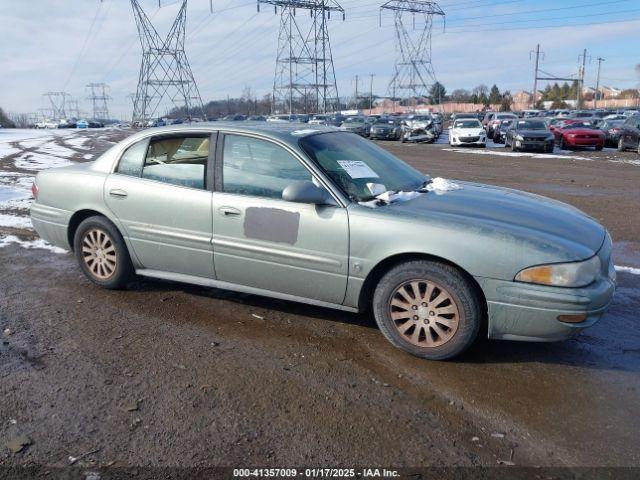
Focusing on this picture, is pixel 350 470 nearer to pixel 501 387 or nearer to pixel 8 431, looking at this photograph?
pixel 501 387

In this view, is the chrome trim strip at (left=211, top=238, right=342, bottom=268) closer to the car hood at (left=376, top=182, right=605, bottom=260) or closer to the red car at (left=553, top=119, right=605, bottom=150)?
the car hood at (left=376, top=182, right=605, bottom=260)

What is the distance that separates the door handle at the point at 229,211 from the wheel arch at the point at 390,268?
113 centimetres

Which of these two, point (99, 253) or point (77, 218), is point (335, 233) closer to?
point (99, 253)

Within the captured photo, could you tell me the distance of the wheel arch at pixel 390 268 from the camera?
3531 mm

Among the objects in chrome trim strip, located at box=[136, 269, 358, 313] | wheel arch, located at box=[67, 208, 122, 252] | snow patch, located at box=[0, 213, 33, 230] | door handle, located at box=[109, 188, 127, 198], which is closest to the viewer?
chrome trim strip, located at box=[136, 269, 358, 313]

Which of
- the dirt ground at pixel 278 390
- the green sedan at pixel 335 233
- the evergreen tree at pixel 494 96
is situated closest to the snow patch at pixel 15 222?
the green sedan at pixel 335 233

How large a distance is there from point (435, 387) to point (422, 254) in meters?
0.86

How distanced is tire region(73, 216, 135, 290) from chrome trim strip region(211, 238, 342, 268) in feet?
3.58

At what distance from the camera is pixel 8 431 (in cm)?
289

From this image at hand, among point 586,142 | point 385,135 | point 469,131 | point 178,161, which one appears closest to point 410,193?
point 178,161

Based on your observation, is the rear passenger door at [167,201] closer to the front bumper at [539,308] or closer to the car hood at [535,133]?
the front bumper at [539,308]

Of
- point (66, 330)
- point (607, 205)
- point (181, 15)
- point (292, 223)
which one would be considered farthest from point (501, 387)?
point (181, 15)

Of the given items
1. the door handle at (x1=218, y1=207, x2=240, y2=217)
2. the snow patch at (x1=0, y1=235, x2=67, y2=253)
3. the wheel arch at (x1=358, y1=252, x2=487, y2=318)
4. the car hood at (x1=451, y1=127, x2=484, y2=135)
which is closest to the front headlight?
the wheel arch at (x1=358, y1=252, x2=487, y2=318)

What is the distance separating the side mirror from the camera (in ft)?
12.4
